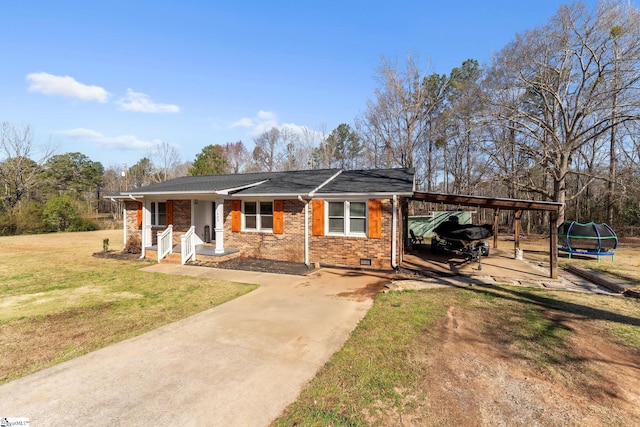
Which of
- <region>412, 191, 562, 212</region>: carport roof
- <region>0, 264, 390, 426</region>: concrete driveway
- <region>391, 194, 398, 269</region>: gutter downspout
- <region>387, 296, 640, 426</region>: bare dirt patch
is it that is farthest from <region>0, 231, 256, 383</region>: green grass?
<region>412, 191, 562, 212</region>: carport roof

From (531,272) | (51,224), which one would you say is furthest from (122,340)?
(51,224)

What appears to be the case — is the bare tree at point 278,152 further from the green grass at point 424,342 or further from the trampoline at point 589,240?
the green grass at point 424,342

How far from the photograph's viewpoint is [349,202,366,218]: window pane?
10.1 metres

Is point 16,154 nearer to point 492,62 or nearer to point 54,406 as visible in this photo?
point 54,406

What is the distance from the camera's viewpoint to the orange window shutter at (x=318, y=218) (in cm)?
1038

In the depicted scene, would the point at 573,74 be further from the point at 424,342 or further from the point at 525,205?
the point at 424,342

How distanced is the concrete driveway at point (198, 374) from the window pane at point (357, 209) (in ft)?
15.4

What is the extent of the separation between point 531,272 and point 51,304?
1285 centimetres

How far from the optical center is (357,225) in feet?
33.5

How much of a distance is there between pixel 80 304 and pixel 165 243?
17.6ft

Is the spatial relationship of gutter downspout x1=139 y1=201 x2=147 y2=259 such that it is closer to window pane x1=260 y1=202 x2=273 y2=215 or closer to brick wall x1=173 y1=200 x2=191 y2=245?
brick wall x1=173 y1=200 x2=191 y2=245

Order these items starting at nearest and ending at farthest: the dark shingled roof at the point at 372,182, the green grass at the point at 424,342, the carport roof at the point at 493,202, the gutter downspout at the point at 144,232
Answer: the green grass at the point at 424,342 → the carport roof at the point at 493,202 → the dark shingled roof at the point at 372,182 → the gutter downspout at the point at 144,232

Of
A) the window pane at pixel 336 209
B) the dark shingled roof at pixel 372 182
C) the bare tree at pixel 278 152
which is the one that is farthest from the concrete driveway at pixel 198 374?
the bare tree at pixel 278 152

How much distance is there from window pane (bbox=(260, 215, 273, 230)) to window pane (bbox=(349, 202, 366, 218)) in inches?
127
